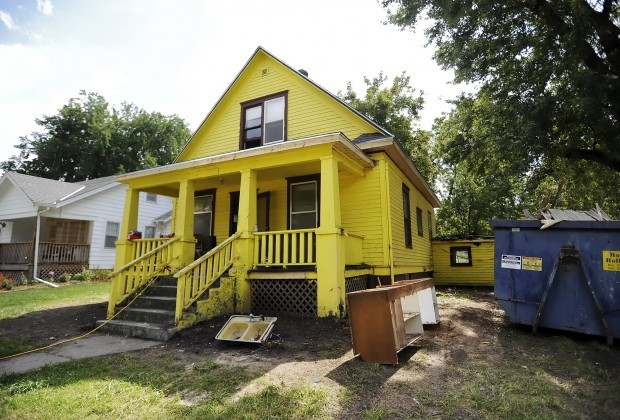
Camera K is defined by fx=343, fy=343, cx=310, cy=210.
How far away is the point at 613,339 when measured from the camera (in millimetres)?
5527

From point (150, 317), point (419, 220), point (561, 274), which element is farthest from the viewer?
point (419, 220)

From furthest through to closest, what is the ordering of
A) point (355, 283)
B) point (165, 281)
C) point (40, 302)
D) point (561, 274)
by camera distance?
point (40, 302)
point (165, 281)
point (355, 283)
point (561, 274)

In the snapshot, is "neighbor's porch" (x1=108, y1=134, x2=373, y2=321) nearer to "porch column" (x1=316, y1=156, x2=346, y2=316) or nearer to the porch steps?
"porch column" (x1=316, y1=156, x2=346, y2=316)

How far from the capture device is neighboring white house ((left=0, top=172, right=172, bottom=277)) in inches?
668

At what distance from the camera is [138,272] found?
8.00 meters

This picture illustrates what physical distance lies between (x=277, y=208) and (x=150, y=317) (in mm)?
4961

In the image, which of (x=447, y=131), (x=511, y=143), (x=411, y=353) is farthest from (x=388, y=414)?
(x=447, y=131)

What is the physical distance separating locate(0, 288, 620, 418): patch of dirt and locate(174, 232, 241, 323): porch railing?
56 cm

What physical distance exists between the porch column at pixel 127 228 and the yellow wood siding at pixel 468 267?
13.9 meters

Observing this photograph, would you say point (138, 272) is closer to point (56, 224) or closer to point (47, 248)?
point (47, 248)

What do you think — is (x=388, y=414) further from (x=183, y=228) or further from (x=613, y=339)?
(x=183, y=228)

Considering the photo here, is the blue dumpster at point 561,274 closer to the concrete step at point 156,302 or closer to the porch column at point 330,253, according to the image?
the porch column at point 330,253

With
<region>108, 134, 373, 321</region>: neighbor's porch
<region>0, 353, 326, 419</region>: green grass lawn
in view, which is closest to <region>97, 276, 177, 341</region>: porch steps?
<region>108, 134, 373, 321</region>: neighbor's porch

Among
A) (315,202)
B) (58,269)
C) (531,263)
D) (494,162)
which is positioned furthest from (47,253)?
(494,162)
